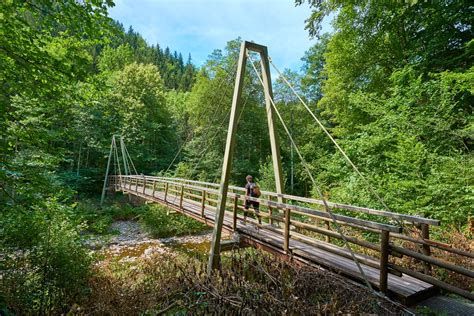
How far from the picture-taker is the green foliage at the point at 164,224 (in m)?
11.7

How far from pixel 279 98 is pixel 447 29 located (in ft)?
39.7

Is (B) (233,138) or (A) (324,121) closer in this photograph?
(B) (233,138)

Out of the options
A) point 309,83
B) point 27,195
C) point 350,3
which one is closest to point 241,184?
point 309,83

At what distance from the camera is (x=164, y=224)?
11.8 m

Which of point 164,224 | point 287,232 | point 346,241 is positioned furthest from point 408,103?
point 164,224

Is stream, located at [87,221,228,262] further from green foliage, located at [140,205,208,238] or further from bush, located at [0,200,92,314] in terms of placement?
Result: bush, located at [0,200,92,314]

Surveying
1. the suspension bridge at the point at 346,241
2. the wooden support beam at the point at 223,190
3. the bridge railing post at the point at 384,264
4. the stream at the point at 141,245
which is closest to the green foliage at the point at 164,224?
the stream at the point at 141,245

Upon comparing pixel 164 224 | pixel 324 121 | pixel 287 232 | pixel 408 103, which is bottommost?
pixel 164 224

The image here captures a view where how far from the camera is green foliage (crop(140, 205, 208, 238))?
11695 mm

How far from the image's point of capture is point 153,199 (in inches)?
383

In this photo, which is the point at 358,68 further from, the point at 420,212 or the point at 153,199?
the point at 153,199

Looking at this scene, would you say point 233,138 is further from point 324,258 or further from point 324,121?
point 324,121

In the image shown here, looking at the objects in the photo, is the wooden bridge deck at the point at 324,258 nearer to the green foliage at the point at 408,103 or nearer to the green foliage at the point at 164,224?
the green foliage at the point at 408,103

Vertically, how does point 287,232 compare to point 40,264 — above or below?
above
